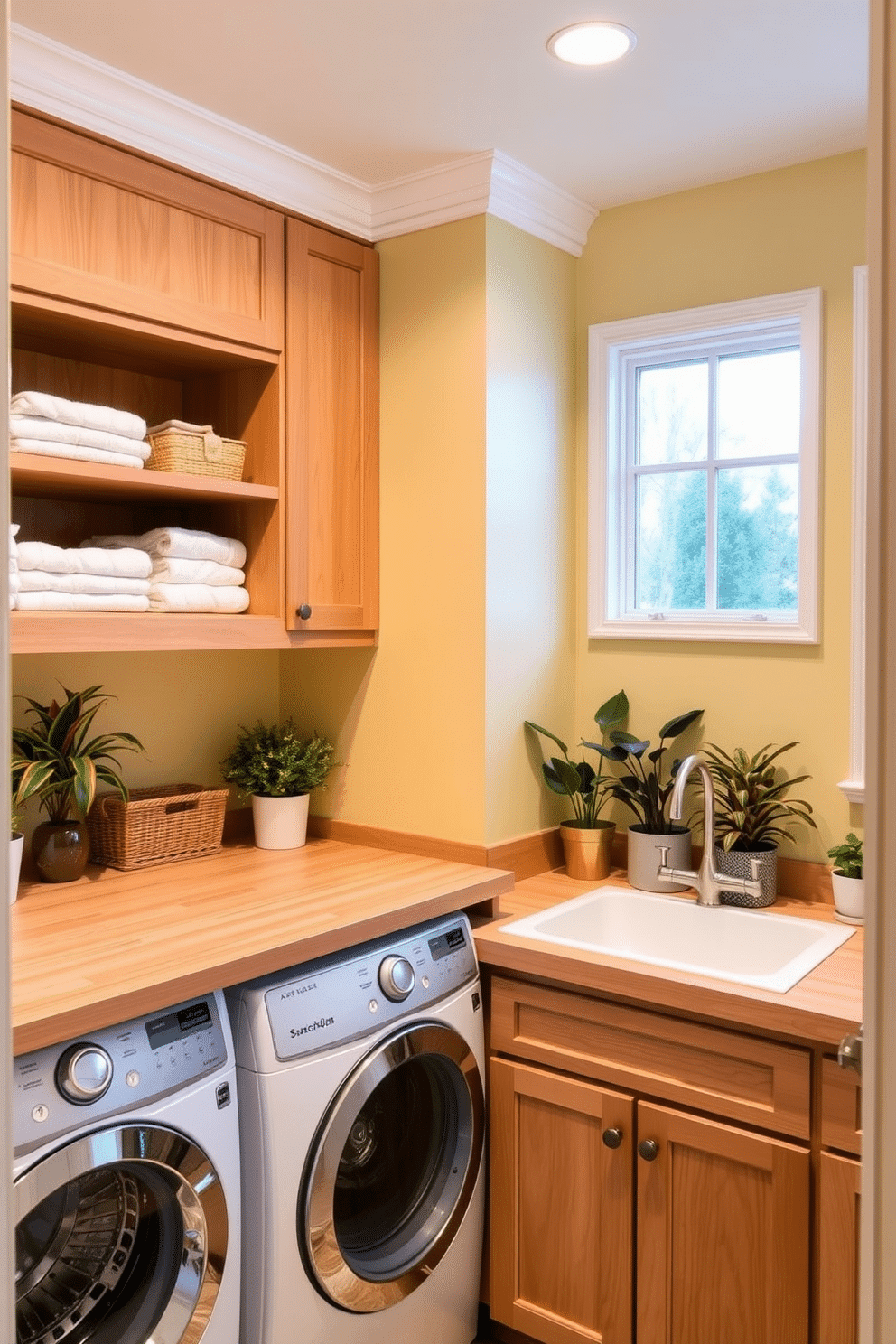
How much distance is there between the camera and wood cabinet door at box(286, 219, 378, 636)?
2408 mm

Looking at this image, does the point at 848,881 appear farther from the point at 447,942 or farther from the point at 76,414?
the point at 76,414

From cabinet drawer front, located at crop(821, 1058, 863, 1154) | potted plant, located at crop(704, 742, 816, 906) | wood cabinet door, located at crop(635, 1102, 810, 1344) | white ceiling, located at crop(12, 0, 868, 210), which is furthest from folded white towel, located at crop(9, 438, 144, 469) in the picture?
cabinet drawer front, located at crop(821, 1058, 863, 1154)

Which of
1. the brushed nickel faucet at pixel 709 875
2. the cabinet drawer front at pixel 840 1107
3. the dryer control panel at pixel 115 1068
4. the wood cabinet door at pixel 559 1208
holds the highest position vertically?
the brushed nickel faucet at pixel 709 875

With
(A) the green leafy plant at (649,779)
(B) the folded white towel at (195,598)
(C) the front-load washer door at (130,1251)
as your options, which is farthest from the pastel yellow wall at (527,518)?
(C) the front-load washer door at (130,1251)

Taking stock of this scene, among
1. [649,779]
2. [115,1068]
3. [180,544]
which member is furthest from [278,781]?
[115,1068]

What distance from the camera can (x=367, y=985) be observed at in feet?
6.39

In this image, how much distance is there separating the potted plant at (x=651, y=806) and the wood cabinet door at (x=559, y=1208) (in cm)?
59

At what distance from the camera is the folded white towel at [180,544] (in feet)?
7.28

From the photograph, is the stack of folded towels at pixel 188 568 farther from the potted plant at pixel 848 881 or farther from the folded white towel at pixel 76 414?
the potted plant at pixel 848 881

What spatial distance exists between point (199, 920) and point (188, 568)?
28.4 inches

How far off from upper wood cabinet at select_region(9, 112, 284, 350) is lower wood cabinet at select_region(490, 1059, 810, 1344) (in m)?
1.64

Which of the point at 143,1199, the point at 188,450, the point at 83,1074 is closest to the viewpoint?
the point at 83,1074

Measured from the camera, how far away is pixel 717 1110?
1867 mm

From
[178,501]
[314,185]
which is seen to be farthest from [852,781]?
[314,185]
